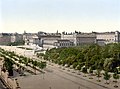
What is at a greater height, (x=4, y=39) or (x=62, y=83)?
(x=4, y=39)

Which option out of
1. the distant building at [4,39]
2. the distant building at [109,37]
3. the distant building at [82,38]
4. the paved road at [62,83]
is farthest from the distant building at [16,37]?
the paved road at [62,83]

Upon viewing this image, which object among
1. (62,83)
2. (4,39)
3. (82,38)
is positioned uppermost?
(82,38)

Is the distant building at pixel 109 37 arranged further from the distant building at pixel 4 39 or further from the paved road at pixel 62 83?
the paved road at pixel 62 83

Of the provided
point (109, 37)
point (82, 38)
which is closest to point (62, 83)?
point (82, 38)

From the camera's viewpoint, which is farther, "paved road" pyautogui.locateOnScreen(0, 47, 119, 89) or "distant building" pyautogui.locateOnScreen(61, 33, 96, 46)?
"distant building" pyautogui.locateOnScreen(61, 33, 96, 46)

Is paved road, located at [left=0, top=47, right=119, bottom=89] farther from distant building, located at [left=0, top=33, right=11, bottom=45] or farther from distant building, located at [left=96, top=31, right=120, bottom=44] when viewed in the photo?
distant building, located at [left=0, top=33, right=11, bottom=45]

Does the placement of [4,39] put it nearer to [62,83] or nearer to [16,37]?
[16,37]

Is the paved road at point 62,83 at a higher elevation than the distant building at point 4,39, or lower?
lower

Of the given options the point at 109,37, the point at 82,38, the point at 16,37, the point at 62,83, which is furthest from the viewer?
the point at 16,37

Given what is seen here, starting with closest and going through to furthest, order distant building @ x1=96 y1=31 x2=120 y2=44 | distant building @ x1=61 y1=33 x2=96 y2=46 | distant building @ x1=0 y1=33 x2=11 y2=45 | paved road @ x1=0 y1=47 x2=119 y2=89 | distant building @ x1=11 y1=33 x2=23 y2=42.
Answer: paved road @ x1=0 y1=47 x2=119 y2=89 < distant building @ x1=96 y1=31 x2=120 y2=44 < distant building @ x1=61 y1=33 x2=96 y2=46 < distant building @ x1=0 y1=33 x2=11 y2=45 < distant building @ x1=11 y1=33 x2=23 y2=42

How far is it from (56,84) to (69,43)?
26434mm

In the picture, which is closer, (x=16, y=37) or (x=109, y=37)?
(x=109, y=37)

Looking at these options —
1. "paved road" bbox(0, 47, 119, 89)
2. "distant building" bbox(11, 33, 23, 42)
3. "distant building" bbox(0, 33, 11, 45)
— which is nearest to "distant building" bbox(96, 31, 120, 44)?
"distant building" bbox(0, 33, 11, 45)

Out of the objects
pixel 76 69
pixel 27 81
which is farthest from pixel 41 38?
pixel 27 81
